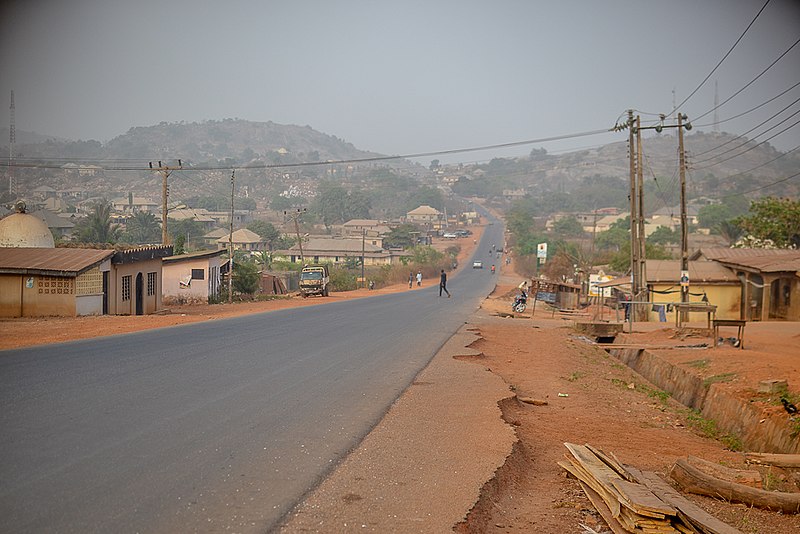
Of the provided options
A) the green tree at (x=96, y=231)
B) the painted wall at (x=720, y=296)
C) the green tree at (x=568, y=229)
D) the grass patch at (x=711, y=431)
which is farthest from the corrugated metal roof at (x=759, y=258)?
the green tree at (x=568, y=229)

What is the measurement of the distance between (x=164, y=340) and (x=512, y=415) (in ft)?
31.1

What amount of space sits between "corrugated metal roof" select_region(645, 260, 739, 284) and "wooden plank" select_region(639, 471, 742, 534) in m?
33.4

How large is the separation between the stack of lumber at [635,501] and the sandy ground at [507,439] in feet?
0.59

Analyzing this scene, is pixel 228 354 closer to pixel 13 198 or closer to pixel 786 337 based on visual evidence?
pixel 786 337

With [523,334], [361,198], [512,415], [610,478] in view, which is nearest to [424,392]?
[512,415]

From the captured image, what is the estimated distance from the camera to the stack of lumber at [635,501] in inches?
257

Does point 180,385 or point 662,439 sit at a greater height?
point 180,385

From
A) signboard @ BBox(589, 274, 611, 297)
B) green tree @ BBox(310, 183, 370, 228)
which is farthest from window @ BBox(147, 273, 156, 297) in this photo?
green tree @ BBox(310, 183, 370, 228)

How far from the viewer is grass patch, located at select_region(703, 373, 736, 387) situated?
56.1 ft

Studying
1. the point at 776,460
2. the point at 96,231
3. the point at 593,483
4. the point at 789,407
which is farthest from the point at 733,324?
the point at 96,231

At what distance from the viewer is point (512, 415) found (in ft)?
40.4

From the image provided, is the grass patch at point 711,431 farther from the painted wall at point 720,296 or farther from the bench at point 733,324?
the painted wall at point 720,296

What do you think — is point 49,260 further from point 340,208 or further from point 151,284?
point 340,208

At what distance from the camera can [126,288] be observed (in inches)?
1326
